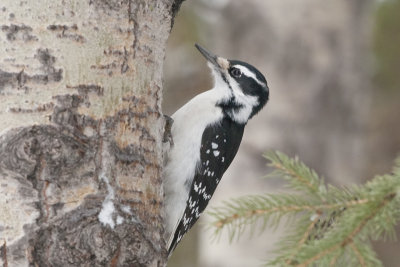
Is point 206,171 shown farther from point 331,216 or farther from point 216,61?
point 331,216

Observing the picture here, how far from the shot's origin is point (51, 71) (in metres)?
1.77

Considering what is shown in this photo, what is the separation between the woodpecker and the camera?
3.11 meters

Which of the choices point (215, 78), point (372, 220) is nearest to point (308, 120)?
point (215, 78)

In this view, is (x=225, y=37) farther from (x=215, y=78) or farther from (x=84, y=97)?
(x=84, y=97)

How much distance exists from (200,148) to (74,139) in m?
1.44

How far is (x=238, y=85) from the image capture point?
3406 mm

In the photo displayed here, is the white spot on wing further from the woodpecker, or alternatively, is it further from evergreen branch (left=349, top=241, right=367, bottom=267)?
the woodpecker

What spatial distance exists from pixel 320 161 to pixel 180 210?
2.01m

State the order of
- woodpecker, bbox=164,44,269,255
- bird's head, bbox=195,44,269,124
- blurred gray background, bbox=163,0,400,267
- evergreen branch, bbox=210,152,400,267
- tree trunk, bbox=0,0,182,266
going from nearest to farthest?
tree trunk, bbox=0,0,182,266, evergreen branch, bbox=210,152,400,267, woodpecker, bbox=164,44,269,255, bird's head, bbox=195,44,269,124, blurred gray background, bbox=163,0,400,267

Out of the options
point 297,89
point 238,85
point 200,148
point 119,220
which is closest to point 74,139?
point 119,220

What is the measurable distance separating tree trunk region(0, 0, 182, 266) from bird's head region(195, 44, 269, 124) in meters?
1.40

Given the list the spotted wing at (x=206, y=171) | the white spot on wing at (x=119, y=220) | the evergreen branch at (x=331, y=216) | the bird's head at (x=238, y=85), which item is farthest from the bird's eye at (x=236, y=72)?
the white spot on wing at (x=119, y=220)

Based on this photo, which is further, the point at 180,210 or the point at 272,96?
the point at 272,96

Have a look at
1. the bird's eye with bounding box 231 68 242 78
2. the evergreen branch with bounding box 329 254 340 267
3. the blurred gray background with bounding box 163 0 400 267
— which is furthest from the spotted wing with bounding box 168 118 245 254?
the blurred gray background with bounding box 163 0 400 267
